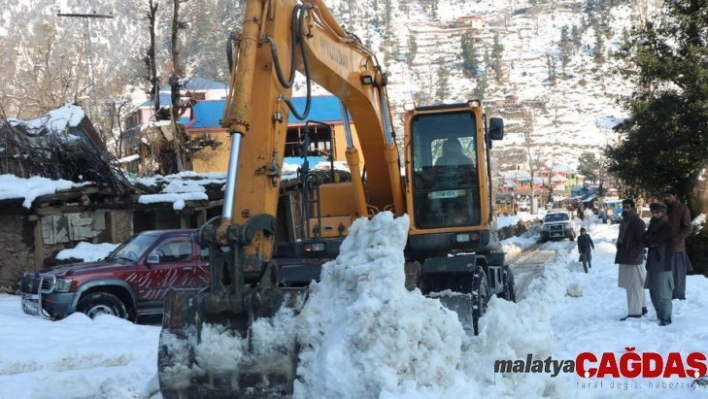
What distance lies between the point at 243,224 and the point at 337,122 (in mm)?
33932

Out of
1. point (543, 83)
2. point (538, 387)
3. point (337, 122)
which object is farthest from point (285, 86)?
point (543, 83)

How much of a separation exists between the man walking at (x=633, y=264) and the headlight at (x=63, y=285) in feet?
28.3

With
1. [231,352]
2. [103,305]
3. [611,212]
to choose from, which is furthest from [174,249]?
[611,212]

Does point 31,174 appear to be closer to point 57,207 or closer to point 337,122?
point 57,207

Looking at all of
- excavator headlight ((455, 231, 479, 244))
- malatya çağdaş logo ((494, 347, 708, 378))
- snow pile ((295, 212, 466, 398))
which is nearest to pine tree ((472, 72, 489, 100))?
excavator headlight ((455, 231, 479, 244))

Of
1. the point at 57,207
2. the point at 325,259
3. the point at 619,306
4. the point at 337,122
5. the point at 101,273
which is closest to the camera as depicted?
the point at 325,259

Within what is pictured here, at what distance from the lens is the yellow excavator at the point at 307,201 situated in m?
6.59

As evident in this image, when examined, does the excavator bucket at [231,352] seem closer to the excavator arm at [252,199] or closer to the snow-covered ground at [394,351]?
the excavator arm at [252,199]

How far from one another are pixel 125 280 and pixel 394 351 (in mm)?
8309

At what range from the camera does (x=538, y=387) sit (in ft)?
21.6

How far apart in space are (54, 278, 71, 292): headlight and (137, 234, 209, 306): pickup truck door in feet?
3.74

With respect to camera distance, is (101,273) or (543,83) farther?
(543,83)

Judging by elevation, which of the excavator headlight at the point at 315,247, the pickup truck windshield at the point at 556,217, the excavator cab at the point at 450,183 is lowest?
the pickup truck windshield at the point at 556,217

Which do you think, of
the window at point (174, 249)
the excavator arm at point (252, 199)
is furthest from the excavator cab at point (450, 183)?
the window at point (174, 249)
